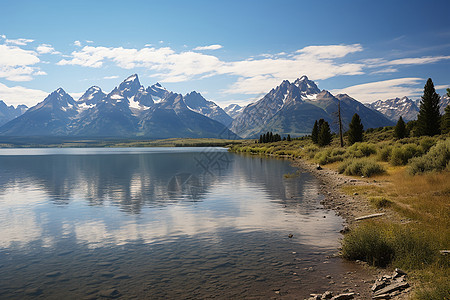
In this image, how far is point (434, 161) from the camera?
28969 mm

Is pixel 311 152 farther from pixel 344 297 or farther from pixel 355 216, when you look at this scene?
pixel 344 297

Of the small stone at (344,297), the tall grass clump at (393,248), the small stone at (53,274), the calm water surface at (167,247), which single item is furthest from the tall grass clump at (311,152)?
the small stone at (53,274)

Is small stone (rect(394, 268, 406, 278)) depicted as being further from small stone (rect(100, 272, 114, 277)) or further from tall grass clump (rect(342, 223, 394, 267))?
small stone (rect(100, 272, 114, 277))

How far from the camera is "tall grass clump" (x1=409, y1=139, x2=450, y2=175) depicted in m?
28.3

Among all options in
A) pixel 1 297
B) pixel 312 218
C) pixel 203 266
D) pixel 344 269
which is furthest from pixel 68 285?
pixel 312 218

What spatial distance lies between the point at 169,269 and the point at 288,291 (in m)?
5.19

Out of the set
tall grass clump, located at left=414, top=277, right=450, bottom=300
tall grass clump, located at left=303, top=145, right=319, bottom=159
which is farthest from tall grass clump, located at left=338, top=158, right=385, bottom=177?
tall grass clump, located at left=303, top=145, right=319, bottom=159

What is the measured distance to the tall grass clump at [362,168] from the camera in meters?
37.7

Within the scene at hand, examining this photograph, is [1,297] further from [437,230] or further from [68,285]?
[437,230]

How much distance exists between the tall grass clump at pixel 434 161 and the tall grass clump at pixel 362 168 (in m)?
6.44

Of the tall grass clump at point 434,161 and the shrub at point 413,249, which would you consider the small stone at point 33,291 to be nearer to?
the shrub at point 413,249

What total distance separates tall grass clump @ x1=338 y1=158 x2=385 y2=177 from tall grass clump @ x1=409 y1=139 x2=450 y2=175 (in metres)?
6.44

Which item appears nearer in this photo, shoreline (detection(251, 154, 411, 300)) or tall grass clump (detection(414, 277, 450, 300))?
tall grass clump (detection(414, 277, 450, 300))

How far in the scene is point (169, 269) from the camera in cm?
1325
